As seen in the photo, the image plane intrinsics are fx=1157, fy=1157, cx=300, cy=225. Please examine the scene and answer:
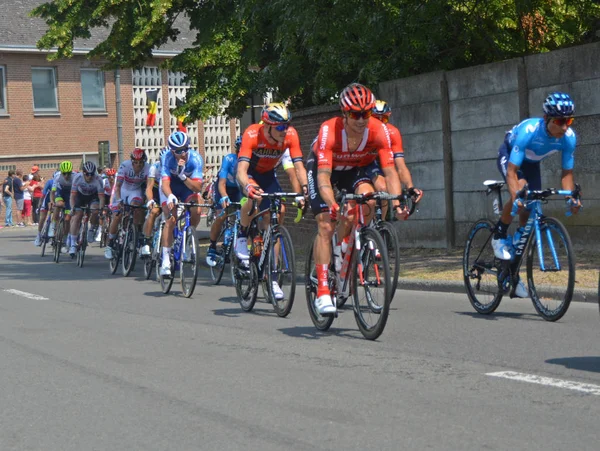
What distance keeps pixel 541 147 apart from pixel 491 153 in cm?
624

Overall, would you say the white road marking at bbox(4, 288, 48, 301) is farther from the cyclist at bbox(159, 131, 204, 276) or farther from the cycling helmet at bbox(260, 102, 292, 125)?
the cycling helmet at bbox(260, 102, 292, 125)

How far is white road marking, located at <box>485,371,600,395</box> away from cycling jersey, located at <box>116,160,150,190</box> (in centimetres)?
1107

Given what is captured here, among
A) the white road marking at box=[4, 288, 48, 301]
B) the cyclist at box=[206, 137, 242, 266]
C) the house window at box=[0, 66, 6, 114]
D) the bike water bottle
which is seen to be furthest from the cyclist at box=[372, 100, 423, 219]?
the house window at box=[0, 66, 6, 114]

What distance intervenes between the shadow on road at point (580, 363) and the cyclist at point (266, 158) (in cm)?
363

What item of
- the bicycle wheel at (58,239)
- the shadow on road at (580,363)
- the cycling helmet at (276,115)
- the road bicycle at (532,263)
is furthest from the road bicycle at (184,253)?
the bicycle wheel at (58,239)

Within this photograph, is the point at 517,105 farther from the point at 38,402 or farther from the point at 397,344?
the point at 38,402

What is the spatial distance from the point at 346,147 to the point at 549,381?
3123 mm

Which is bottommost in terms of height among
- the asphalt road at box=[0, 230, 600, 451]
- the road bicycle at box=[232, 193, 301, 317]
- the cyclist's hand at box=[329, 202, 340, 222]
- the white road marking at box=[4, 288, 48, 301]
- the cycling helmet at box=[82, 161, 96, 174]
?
the asphalt road at box=[0, 230, 600, 451]

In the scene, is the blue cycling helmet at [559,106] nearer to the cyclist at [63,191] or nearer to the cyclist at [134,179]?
the cyclist at [134,179]

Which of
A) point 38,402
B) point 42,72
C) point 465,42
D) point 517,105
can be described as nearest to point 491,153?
point 517,105

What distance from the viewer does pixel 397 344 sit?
8742 mm

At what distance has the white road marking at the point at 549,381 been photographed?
6594mm

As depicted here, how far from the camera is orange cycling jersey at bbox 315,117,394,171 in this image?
30.0 feet

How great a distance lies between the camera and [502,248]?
10.1 meters
